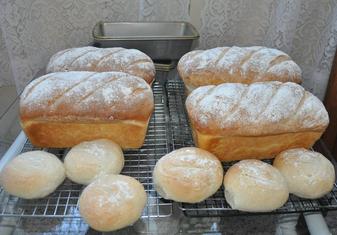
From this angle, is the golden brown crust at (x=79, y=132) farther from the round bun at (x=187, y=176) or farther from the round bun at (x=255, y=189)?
the round bun at (x=255, y=189)

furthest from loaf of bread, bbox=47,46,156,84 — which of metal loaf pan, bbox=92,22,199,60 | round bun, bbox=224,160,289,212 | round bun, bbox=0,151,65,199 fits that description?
round bun, bbox=224,160,289,212

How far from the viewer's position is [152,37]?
1368 millimetres

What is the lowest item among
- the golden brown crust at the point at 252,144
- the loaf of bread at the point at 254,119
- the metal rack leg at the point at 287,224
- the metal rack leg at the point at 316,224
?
the metal rack leg at the point at 287,224

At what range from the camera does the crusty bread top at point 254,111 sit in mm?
947

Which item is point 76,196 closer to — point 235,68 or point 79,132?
point 79,132

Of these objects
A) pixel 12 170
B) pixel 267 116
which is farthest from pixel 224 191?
pixel 12 170

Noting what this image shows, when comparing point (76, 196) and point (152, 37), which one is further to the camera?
point (152, 37)

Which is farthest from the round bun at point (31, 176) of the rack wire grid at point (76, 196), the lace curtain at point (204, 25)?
the lace curtain at point (204, 25)

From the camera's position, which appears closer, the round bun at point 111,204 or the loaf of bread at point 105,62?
the round bun at point 111,204

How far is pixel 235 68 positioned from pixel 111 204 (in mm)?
700

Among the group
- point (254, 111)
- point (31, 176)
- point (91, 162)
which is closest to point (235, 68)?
point (254, 111)

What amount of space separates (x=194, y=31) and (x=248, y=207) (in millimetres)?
868

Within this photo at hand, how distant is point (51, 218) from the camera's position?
0.83 m

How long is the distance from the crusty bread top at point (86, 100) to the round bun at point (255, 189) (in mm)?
338
